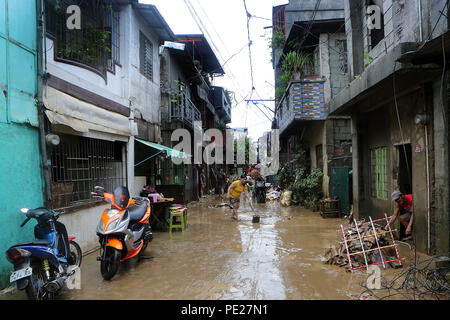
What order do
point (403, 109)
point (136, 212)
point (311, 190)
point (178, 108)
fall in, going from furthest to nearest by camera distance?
1. point (178, 108)
2. point (311, 190)
3. point (403, 109)
4. point (136, 212)

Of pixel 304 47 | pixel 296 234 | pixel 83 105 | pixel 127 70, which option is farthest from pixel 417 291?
pixel 304 47

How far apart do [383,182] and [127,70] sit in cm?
807

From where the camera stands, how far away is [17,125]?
→ 4.94 meters

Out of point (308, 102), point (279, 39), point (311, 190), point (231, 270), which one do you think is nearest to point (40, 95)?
point (231, 270)

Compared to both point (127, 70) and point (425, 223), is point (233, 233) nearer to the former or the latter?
point (425, 223)

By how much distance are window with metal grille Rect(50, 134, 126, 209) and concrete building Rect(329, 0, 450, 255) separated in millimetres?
6368

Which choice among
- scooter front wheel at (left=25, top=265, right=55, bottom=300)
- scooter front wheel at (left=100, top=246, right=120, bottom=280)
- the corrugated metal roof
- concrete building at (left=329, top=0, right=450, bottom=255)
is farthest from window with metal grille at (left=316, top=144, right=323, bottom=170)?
scooter front wheel at (left=25, top=265, right=55, bottom=300)

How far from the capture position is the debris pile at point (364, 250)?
555cm

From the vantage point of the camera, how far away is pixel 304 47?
14695 millimetres

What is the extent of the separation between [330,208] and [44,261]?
955 centimetres

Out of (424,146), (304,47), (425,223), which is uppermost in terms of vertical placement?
(304,47)

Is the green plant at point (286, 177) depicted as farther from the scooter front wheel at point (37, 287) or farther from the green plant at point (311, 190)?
the scooter front wheel at point (37, 287)

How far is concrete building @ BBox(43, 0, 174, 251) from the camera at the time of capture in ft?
20.2
